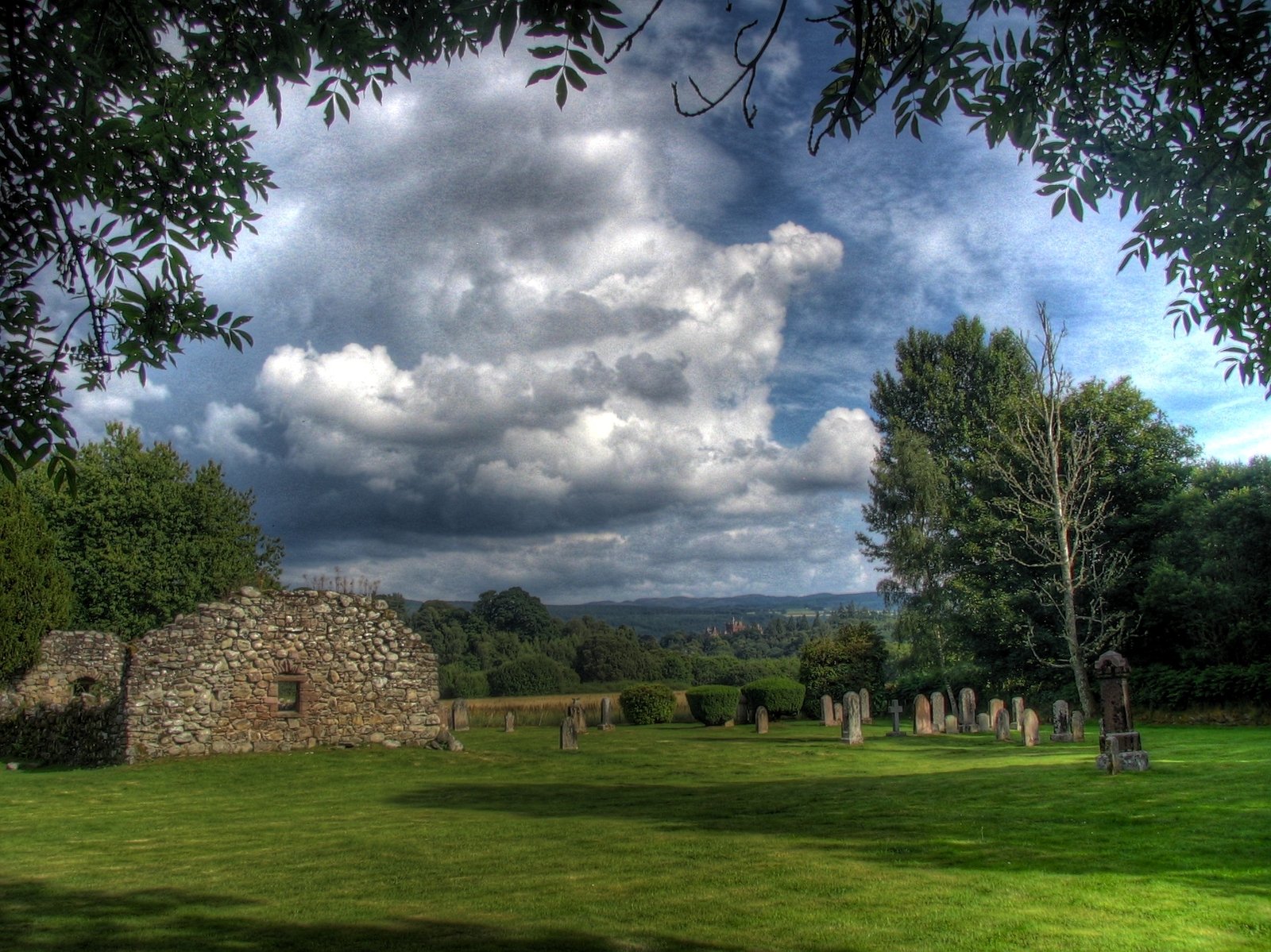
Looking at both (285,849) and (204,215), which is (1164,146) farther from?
(285,849)

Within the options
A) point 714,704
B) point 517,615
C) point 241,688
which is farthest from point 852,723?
point 517,615

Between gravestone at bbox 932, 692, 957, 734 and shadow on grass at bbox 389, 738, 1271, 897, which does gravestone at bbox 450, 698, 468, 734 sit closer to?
shadow on grass at bbox 389, 738, 1271, 897

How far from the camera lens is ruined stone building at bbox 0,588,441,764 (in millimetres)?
18422

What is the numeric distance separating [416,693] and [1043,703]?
20.5 metres

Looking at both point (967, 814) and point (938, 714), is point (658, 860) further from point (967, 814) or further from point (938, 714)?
point (938, 714)

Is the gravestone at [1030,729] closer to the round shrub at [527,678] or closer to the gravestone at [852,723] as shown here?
the gravestone at [852,723]

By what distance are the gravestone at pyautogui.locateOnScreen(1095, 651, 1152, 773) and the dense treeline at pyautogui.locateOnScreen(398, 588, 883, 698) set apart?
22.6 meters

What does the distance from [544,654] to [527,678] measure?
9964 millimetres

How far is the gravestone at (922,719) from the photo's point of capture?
24828 millimetres

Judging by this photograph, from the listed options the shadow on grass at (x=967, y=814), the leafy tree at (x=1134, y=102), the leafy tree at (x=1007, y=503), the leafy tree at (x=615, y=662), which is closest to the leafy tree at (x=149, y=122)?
the leafy tree at (x=1134, y=102)

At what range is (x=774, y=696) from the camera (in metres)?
32.8

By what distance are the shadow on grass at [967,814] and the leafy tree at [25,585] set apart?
14.2 m

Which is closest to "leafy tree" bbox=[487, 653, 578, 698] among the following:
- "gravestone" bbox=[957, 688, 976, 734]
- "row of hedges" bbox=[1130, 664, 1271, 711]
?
"gravestone" bbox=[957, 688, 976, 734]

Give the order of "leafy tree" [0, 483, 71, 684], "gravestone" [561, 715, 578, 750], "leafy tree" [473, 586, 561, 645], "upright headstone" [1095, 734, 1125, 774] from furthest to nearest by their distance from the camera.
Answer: "leafy tree" [473, 586, 561, 645] < "leafy tree" [0, 483, 71, 684] < "gravestone" [561, 715, 578, 750] < "upright headstone" [1095, 734, 1125, 774]
